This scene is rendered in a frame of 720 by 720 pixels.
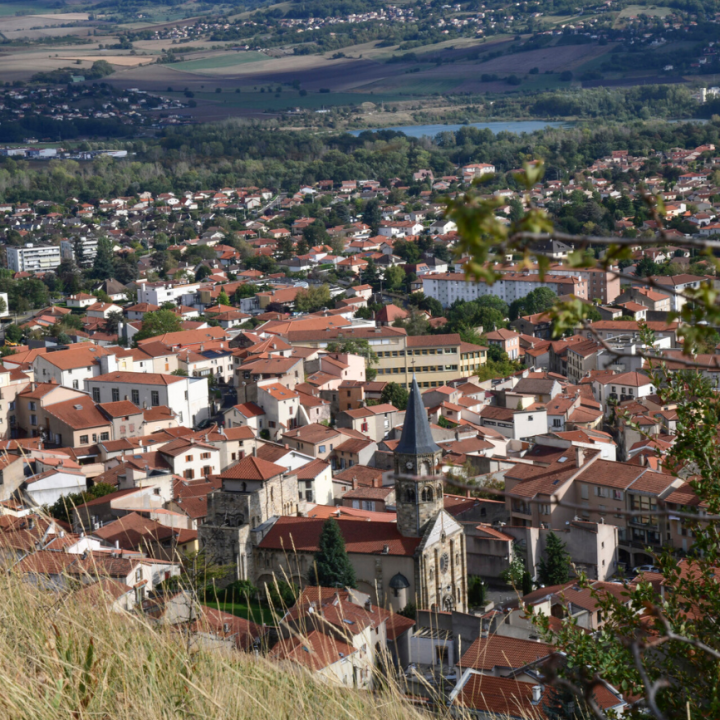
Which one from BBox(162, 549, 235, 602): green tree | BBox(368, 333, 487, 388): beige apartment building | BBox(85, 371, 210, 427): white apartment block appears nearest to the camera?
BBox(162, 549, 235, 602): green tree

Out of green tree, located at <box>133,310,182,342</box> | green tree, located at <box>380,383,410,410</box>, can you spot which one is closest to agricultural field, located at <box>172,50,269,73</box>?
green tree, located at <box>133,310,182,342</box>

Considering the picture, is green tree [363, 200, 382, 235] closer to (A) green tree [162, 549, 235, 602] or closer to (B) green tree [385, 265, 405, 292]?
(B) green tree [385, 265, 405, 292]

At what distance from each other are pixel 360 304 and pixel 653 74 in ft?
185

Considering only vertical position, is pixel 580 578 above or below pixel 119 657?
below

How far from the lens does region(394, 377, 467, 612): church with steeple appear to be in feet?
31.6

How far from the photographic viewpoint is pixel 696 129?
52344mm

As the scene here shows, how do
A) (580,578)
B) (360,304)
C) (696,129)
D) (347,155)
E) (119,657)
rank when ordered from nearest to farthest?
(119,657) < (580,578) < (360,304) < (696,129) < (347,155)

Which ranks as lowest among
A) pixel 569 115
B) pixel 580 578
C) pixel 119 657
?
pixel 569 115

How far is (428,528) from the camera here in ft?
32.0

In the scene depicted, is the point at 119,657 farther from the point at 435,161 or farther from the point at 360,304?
the point at 435,161

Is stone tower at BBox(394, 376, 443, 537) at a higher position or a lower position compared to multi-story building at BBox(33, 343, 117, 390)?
higher

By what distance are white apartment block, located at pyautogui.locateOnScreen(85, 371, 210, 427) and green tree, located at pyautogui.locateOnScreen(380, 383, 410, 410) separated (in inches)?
108

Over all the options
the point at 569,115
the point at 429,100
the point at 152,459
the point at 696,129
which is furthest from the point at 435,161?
the point at 152,459

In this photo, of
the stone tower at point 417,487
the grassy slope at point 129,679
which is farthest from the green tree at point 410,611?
the grassy slope at point 129,679
